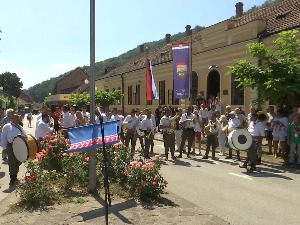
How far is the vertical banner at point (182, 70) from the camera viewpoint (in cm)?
1992

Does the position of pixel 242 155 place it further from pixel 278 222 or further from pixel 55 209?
pixel 55 209

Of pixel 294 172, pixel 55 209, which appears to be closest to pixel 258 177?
pixel 294 172

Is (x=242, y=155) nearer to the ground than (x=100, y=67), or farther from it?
nearer to the ground

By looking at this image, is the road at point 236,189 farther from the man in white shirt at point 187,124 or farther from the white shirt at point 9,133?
the man in white shirt at point 187,124

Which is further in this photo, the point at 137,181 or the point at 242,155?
the point at 242,155

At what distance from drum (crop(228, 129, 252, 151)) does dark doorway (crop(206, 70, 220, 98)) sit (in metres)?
14.5

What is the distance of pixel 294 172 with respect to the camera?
1122 centimetres

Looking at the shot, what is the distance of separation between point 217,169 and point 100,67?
123m

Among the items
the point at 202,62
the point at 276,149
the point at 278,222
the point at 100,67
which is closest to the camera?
the point at 278,222

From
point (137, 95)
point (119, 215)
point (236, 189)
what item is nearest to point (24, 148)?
point (119, 215)

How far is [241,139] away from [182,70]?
9070 mm

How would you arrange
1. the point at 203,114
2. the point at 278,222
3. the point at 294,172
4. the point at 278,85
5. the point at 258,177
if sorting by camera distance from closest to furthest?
1. the point at 278,222
2. the point at 258,177
3. the point at 294,172
4. the point at 278,85
5. the point at 203,114

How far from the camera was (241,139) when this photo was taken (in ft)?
Answer: 37.8

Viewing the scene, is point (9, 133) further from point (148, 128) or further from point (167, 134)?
point (167, 134)
